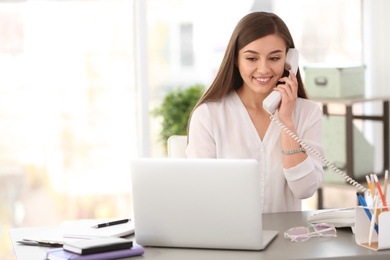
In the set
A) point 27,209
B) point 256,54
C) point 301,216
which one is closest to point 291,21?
point 27,209

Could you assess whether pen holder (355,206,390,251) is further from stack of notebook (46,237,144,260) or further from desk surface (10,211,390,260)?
stack of notebook (46,237,144,260)

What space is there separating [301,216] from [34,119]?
254 cm

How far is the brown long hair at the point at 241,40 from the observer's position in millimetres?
3084

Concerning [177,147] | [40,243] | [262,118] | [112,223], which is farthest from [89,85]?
[40,243]

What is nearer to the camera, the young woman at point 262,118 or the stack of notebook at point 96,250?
the stack of notebook at point 96,250

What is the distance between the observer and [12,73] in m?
4.95

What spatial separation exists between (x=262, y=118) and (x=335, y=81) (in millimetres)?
1994

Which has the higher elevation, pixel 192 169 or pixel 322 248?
pixel 192 169

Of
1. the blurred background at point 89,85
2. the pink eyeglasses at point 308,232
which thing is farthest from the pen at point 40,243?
the blurred background at point 89,85

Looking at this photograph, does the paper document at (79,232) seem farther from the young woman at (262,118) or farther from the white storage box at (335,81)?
the white storage box at (335,81)

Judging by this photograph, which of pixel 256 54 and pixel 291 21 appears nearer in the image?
pixel 256 54

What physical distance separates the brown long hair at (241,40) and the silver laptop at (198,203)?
0.78m

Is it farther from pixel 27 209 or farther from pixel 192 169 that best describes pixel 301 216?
pixel 27 209

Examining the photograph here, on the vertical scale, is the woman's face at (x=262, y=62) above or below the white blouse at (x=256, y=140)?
above
